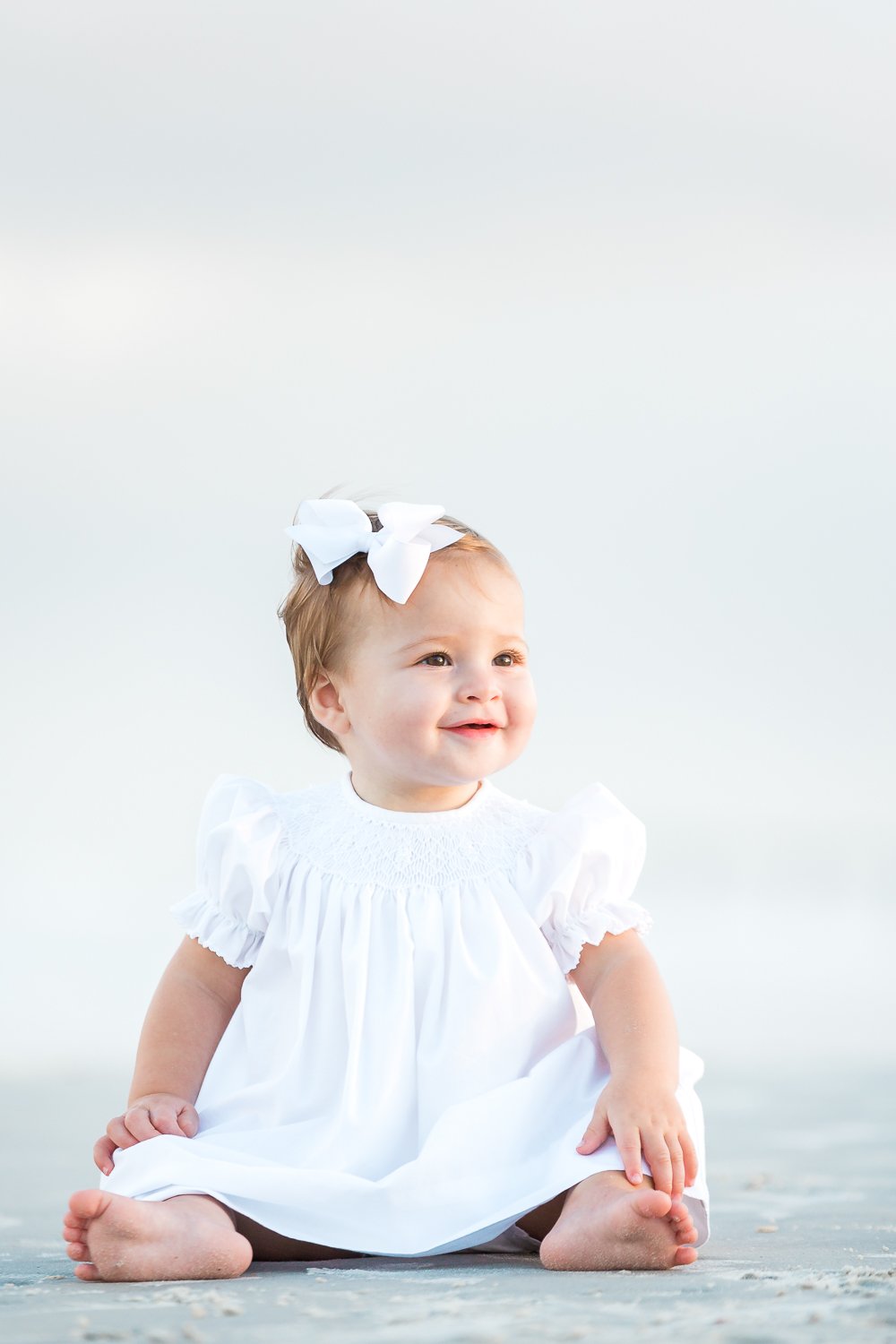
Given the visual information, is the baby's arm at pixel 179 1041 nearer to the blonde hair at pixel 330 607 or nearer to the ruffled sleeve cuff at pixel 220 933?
the ruffled sleeve cuff at pixel 220 933

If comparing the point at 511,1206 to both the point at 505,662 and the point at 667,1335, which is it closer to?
the point at 667,1335

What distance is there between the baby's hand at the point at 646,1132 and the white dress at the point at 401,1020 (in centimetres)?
2

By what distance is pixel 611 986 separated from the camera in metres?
1.77

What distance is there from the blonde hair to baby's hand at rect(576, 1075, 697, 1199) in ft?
1.95

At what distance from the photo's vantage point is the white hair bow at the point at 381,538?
187cm

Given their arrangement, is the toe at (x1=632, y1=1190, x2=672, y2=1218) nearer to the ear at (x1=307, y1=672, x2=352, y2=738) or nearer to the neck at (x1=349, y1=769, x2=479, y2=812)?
the neck at (x1=349, y1=769, x2=479, y2=812)

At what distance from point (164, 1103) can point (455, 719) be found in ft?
1.70

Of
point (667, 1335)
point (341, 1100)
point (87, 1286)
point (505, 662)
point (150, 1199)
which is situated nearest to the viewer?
point (667, 1335)

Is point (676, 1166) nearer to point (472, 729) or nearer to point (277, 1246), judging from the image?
point (277, 1246)

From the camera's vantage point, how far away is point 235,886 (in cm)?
190

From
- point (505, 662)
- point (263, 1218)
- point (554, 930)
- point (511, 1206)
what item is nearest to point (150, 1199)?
point (263, 1218)

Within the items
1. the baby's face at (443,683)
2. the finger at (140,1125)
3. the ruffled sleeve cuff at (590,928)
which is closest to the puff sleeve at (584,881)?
the ruffled sleeve cuff at (590,928)

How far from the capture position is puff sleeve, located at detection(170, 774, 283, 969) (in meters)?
1.89

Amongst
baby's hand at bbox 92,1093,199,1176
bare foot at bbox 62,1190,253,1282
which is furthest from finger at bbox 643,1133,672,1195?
baby's hand at bbox 92,1093,199,1176
